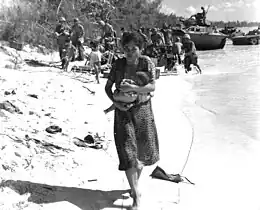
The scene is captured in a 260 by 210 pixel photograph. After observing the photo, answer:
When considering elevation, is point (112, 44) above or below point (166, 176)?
above

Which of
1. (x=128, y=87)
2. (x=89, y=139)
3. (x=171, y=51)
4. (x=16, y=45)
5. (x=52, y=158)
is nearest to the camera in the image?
(x=128, y=87)

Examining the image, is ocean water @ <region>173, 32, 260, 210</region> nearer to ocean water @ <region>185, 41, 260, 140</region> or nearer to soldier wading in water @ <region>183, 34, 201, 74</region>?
ocean water @ <region>185, 41, 260, 140</region>

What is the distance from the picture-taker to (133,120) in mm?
3201

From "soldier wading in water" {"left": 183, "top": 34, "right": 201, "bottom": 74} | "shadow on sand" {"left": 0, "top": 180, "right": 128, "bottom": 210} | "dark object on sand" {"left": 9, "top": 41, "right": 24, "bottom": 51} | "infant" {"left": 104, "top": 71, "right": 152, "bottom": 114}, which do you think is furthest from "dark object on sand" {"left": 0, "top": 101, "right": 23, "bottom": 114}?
"soldier wading in water" {"left": 183, "top": 34, "right": 201, "bottom": 74}

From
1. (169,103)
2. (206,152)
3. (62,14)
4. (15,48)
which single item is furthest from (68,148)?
(62,14)

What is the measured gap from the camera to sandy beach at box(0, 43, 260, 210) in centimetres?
338

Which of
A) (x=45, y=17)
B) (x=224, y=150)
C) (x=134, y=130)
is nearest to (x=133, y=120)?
(x=134, y=130)

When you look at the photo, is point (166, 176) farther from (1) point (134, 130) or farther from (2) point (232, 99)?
(2) point (232, 99)

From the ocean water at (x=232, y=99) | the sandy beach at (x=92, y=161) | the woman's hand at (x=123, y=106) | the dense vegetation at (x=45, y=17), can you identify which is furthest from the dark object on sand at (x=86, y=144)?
the dense vegetation at (x=45, y=17)

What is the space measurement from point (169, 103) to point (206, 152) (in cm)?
350

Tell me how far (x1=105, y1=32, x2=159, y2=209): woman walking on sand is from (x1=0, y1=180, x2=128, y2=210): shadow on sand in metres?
0.31

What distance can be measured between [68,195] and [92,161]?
2.64 ft

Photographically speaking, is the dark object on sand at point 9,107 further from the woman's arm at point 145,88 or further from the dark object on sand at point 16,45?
the dark object on sand at point 16,45

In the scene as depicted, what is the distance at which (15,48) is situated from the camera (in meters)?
12.4
